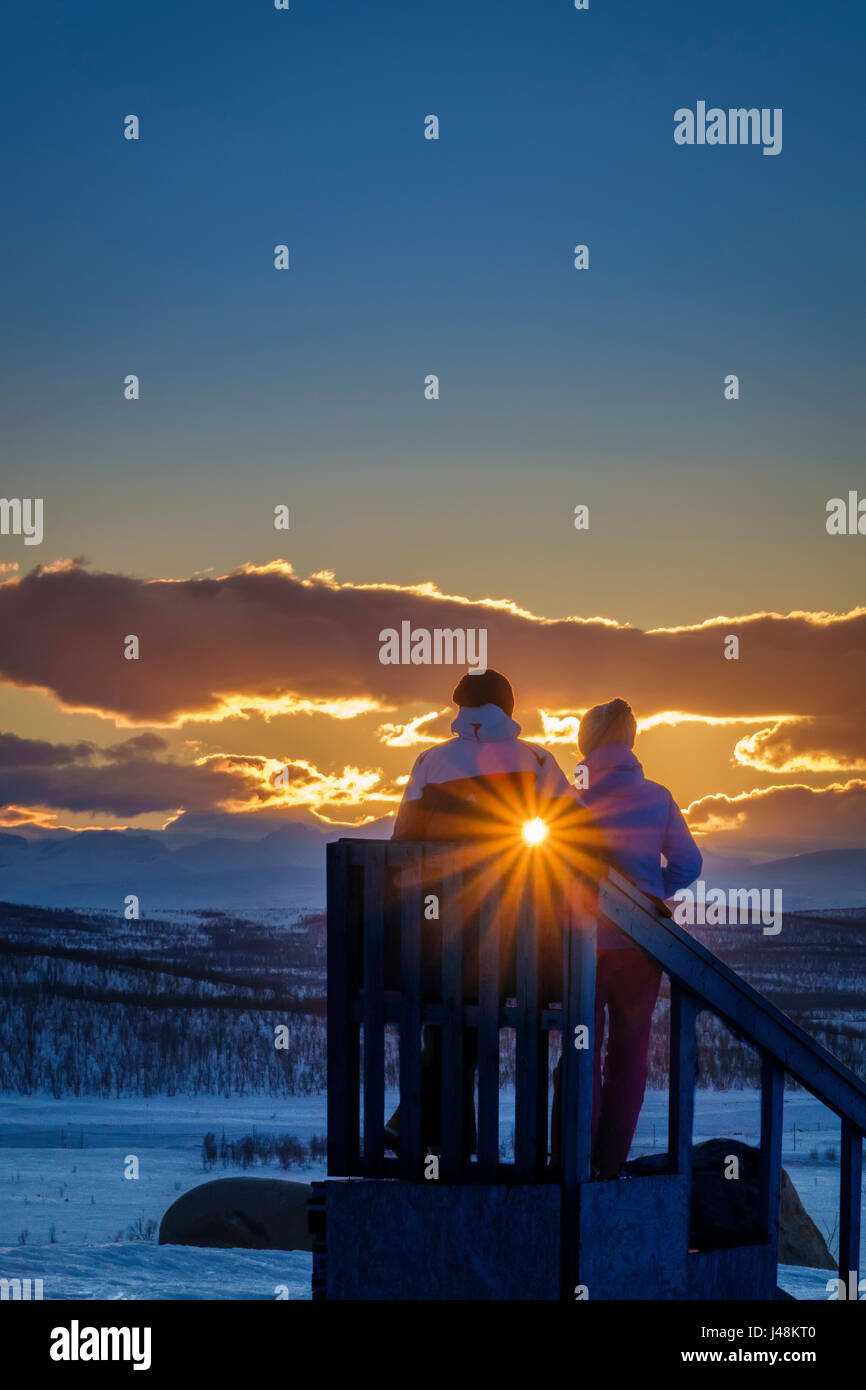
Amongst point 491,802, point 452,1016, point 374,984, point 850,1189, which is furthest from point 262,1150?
point 491,802

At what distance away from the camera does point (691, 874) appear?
25.0ft

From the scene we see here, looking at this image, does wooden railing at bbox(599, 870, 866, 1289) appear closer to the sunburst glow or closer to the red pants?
the red pants

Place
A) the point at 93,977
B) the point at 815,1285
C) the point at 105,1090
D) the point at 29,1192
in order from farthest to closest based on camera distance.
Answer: the point at 93,977, the point at 105,1090, the point at 29,1192, the point at 815,1285

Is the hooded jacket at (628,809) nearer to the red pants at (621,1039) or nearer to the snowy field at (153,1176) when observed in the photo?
the red pants at (621,1039)

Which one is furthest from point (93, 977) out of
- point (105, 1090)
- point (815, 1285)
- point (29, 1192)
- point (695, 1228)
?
point (695, 1228)

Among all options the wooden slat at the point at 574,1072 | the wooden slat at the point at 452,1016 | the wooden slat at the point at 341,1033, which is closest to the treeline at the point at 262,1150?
the wooden slat at the point at 341,1033

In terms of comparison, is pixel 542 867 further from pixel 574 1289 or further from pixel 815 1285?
pixel 815 1285

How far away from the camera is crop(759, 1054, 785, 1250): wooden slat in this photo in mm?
7293

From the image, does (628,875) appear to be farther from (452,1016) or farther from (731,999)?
(452,1016)

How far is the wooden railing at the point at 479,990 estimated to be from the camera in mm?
6633

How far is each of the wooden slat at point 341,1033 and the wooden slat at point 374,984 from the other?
0.09 metres

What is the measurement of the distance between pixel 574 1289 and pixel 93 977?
2932 centimetres

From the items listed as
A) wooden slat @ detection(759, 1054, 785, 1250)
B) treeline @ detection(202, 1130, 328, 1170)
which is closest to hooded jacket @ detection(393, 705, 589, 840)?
wooden slat @ detection(759, 1054, 785, 1250)
